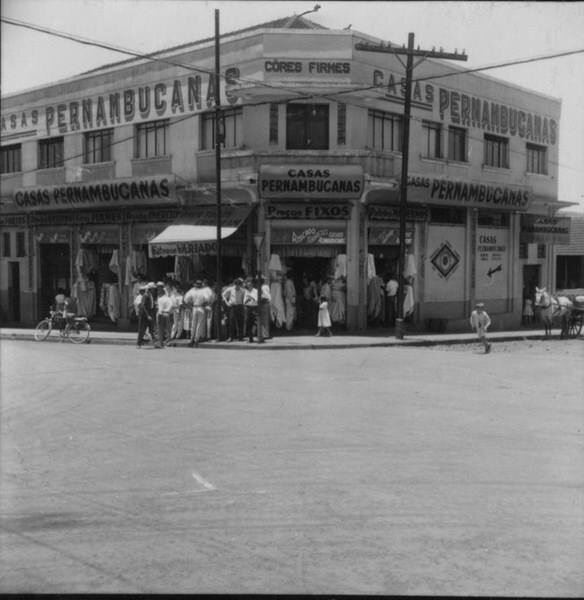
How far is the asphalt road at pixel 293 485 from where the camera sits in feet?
15.3

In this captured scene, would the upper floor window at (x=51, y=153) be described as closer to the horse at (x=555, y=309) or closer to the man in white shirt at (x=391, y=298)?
the man in white shirt at (x=391, y=298)

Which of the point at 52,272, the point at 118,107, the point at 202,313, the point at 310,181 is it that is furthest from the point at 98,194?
the point at 310,181

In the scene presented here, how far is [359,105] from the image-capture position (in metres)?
20.7

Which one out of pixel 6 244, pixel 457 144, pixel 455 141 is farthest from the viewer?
pixel 6 244

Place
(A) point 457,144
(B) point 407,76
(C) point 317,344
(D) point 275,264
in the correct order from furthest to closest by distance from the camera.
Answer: (A) point 457,144
(D) point 275,264
(B) point 407,76
(C) point 317,344

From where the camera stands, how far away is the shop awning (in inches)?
823

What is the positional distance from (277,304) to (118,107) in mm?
8584

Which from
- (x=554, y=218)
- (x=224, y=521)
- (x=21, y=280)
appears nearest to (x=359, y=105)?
(x=554, y=218)

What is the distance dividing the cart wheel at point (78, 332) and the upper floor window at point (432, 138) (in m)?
11.2

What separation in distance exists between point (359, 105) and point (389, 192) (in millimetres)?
2449

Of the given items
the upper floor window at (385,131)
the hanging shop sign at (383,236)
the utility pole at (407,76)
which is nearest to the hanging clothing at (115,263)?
the hanging shop sign at (383,236)

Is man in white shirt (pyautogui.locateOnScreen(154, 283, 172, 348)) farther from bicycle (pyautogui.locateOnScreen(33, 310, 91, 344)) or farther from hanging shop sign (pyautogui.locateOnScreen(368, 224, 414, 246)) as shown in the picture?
hanging shop sign (pyautogui.locateOnScreen(368, 224, 414, 246))

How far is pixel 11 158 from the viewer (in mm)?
28250

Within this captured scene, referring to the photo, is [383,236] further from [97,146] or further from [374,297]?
[97,146]
